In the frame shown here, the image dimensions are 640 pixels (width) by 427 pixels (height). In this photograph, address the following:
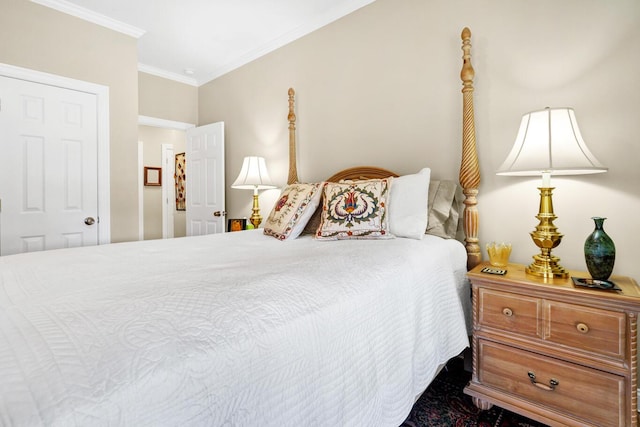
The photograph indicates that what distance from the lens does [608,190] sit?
61.9 inches

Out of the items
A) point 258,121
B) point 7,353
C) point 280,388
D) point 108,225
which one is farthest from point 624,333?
point 108,225

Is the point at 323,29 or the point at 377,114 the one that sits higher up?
the point at 323,29

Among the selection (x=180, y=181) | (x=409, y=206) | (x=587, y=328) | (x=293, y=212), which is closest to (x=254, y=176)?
(x=293, y=212)

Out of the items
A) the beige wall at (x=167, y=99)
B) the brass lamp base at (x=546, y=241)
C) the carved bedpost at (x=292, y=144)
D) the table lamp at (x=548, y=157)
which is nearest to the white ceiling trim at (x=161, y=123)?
the beige wall at (x=167, y=99)

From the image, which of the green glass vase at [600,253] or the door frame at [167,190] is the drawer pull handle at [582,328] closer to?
the green glass vase at [600,253]

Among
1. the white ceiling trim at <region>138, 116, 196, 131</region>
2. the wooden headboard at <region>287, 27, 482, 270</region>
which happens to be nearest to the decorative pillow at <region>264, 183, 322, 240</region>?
the wooden headboard at <region>287, 27, 482, 270</region>

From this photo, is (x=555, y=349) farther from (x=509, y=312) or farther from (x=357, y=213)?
(x=357, y=213)

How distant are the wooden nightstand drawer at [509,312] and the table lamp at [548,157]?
0.62 feet

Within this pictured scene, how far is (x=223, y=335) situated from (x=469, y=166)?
1.75 metres

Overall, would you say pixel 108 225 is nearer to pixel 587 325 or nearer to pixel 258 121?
pixel 258 121

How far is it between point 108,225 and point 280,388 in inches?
119

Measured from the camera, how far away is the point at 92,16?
2764 mm

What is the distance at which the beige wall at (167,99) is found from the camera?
3.73m

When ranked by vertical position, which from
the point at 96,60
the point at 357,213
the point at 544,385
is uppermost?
the point at 96,60
